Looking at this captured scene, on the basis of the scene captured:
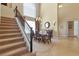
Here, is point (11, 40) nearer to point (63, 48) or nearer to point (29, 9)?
point (29, 9)

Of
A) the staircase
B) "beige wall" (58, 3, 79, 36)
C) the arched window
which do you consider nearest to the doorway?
"beige wall" (58, 3, 79, 36)

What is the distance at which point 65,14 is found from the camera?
9.31 feet

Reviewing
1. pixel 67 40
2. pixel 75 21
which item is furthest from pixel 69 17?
pixel 67 40

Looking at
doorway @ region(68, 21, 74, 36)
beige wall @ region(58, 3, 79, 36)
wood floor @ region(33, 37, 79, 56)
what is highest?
beige wall @ region(58, 3, 79, 36)

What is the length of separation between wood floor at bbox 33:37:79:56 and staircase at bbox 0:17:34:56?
0.36m

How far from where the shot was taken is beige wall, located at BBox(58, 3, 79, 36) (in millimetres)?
2813

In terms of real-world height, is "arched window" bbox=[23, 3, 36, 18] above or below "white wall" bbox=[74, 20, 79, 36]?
above

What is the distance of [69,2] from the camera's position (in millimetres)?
2834

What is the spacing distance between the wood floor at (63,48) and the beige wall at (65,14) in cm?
14

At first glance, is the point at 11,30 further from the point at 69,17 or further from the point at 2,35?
the point at 69,17

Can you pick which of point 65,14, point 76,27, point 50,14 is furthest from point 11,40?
point 76,27

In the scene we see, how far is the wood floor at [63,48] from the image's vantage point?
280 centimetres

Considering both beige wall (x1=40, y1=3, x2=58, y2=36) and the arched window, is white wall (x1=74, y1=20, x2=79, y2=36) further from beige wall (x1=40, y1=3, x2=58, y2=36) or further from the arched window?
the arched window

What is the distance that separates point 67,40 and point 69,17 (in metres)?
0.42
